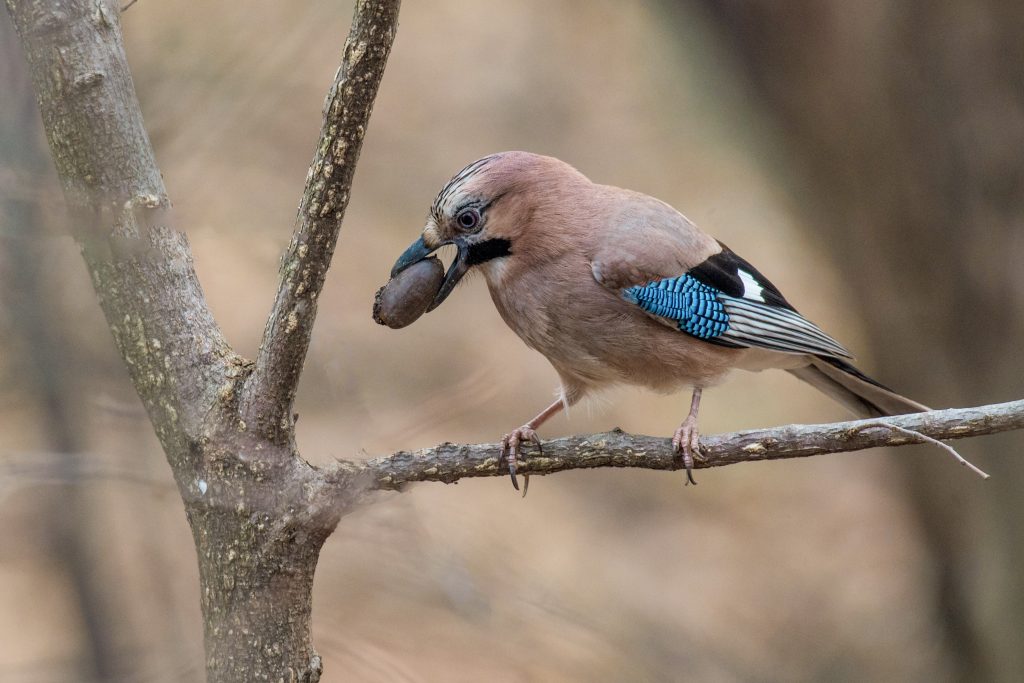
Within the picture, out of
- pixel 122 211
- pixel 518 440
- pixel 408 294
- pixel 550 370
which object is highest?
pixel 550 370

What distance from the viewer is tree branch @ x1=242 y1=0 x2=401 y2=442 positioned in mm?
1916

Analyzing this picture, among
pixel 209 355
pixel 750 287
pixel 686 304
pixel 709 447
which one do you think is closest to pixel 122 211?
pixel 209 355

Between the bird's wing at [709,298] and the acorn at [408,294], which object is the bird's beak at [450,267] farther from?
the bird's wing at [709,298]

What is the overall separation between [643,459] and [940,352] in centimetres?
228

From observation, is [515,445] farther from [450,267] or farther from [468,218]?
[468,218]

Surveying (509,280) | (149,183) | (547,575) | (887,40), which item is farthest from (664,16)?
(547,575)

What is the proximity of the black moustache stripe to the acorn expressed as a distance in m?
0.30

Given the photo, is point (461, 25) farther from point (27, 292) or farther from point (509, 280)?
point (27, 292)

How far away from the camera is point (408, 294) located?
2.63 meters

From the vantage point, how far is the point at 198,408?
210 cm

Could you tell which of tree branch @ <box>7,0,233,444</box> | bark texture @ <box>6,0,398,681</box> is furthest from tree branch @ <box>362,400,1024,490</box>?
tree branch @ <box>7,0,233,444</box>

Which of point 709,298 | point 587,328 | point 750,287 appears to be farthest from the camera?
point 750,287

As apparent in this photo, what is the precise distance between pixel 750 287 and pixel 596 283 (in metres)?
0.65

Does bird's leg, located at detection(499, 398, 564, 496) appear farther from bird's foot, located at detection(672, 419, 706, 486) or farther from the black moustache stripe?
the black moustache stripe
